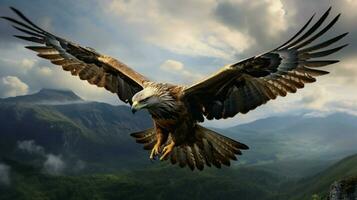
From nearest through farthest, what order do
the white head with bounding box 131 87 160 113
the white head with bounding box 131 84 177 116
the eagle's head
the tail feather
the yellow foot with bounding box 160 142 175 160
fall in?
the white head with bounding box 131 87 160 113, the eagle's head, the white head with bounding box 131 84 177 116, the yellow foot with bounding box 160 142 175 160, the tail feather

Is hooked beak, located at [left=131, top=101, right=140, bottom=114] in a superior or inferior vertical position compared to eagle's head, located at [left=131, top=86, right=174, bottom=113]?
inferior

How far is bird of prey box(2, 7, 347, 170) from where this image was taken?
47.7 feet

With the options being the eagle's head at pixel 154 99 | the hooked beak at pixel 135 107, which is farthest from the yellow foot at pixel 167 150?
the hooked beak at pixel 135 107

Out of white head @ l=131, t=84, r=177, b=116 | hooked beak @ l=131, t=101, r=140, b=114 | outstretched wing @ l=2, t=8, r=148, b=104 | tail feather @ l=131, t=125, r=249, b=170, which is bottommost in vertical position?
tail feather @ l=131, t=125, r=249, b=170

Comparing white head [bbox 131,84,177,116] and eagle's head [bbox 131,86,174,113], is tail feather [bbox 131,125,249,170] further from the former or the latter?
eagle's head [bbox 131,86,174,113]

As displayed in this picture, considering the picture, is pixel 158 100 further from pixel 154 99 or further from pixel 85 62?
pixel 85 62

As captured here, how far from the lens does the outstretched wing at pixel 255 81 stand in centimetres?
1492

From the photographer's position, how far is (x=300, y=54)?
15.1 metres

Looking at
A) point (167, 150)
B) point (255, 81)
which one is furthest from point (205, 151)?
point (255, 81)

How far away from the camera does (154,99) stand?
14.1 meters

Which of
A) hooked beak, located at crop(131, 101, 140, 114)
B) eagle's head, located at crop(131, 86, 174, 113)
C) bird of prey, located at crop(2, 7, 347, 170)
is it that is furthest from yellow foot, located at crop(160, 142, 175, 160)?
hooked beak, located at crop(131, 101, 140, 114)

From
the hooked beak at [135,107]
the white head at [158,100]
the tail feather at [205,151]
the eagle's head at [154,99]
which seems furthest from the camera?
the tail feather at [205,151]

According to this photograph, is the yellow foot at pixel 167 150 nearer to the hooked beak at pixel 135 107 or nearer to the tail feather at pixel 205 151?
the tail feather at pixel 205 151

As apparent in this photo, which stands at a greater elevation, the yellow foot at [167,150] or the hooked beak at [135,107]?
the hooked beak at [135,107]
